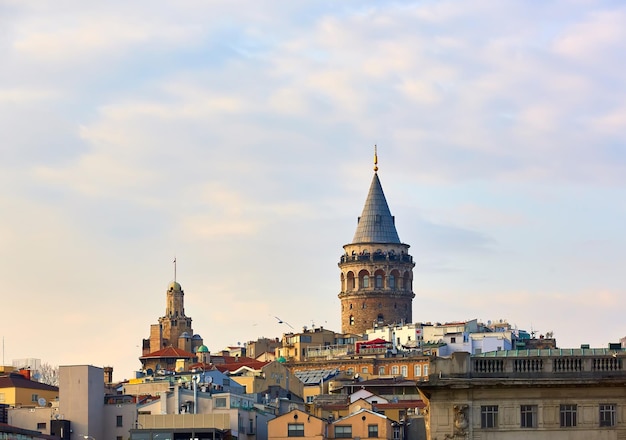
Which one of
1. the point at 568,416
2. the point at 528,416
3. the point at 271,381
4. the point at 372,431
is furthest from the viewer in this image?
the point at 271,381

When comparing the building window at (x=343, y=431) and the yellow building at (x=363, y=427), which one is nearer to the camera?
the yellow building at (x=363, y=427)

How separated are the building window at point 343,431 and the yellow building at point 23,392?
32294mm

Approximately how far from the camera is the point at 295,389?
181375 millimetres

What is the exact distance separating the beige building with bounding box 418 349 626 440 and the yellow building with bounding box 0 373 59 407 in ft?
233

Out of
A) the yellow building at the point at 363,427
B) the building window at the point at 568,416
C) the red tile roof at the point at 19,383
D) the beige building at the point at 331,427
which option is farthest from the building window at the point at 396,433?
the building window at the point at 568,416

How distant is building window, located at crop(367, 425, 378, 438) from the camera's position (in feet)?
400

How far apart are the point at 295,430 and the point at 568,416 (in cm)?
4256

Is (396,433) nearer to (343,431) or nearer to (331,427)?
(343,431)

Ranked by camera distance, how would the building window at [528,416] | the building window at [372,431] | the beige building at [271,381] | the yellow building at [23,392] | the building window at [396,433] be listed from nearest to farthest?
the building window at [528,416], the building window at [372,431], the building window at [396,433], the yellow building at [23,392], the beige building at [271,381]

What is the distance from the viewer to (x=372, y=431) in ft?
401

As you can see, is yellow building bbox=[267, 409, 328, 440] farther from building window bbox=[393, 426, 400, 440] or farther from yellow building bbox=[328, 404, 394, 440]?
building window bbox=[393, 426, 400, 440]

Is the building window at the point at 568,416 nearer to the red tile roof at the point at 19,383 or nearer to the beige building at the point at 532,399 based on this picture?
the beige building at the point at 532,399

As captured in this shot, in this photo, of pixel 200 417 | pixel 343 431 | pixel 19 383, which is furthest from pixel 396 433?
pixel 19 383

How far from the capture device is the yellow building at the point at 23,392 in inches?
5950
